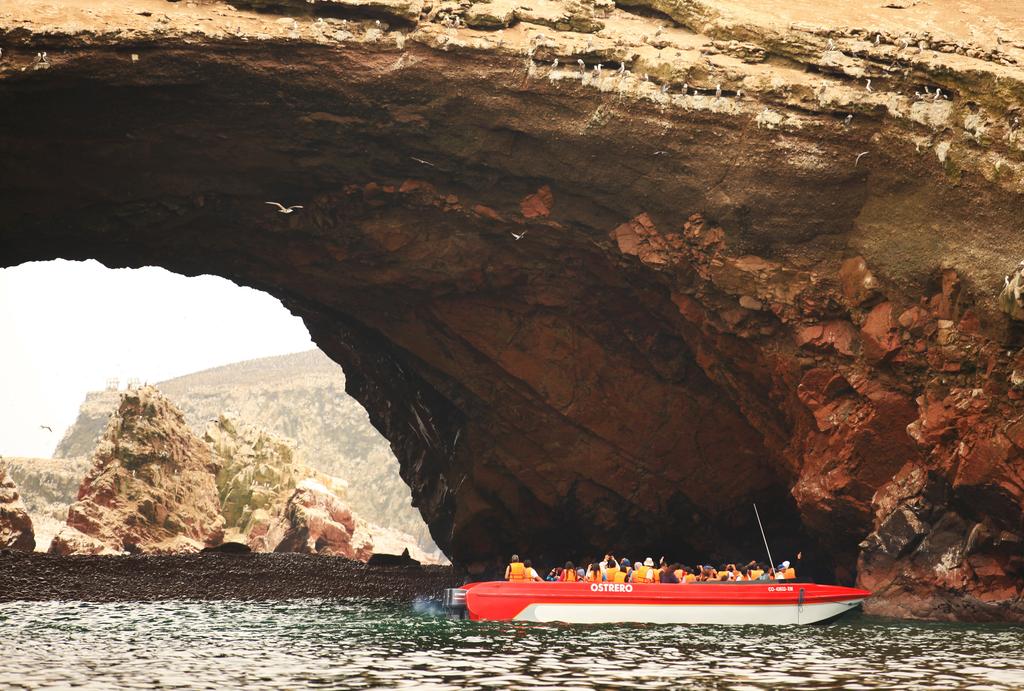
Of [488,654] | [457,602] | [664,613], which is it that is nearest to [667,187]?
[664,613]

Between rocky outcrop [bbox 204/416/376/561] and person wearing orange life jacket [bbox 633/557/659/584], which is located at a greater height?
rocky outcrop [bbox 204/416/376/561]

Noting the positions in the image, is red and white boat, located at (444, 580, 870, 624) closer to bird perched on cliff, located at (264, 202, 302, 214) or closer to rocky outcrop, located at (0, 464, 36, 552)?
bird perched on cliff, located at (264, 202, 302, 214)

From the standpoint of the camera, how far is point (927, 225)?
25.9 m

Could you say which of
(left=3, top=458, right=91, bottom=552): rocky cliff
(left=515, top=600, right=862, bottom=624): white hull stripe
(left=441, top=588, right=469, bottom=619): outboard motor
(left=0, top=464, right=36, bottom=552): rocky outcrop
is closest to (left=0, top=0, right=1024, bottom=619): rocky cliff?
(left=515, top=600, right=862, bottom=624): white hull stripe

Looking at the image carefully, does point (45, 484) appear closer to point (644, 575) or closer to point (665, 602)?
point (644, 575)

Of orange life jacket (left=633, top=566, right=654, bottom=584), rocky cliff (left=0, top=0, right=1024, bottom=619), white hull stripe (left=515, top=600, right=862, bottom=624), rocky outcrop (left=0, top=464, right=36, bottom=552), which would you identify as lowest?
white hull stripe (left=515, top=600, right=862, bottom=624)

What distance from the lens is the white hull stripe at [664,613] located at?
89.0 feet

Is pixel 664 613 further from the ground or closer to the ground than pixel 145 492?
closer to the ground

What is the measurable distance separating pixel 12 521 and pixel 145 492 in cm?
718

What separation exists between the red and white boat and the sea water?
0.92m

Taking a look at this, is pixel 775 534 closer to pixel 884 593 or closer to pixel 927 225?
pixel 884 593

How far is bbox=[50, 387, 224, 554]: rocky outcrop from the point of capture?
59.9 m

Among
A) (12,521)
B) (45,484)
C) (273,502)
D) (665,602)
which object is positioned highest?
(45,484)

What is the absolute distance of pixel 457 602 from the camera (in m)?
28.1
